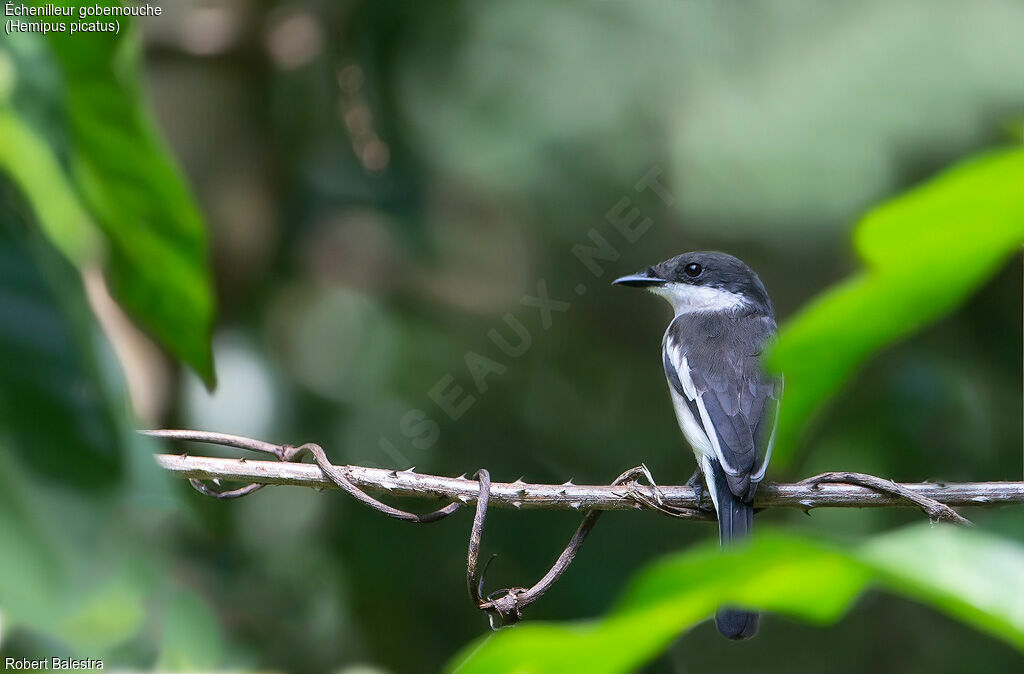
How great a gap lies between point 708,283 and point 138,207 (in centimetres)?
257

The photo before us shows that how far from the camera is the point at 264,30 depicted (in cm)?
430

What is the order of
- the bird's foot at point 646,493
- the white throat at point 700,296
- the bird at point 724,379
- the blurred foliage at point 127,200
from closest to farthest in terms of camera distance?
the blurred foliage at point 127,200 < the bird's foot at point 646,493 < the bird at point 724,379 < the white throat at point 700,296

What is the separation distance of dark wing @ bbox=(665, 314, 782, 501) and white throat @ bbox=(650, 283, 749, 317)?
0.19 m

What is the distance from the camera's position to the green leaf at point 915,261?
55 centimetres

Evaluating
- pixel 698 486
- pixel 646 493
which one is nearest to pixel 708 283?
pixel 698 486

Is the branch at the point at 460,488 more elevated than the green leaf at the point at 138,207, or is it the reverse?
the green leaf at the point at 138,207

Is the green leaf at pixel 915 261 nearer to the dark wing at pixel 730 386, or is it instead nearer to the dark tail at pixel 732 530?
the dark tail at pixel 732 530

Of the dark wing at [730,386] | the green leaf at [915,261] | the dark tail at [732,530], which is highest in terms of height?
the green leaf at [915,261]

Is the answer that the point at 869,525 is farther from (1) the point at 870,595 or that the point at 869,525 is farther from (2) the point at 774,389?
(2) the point at 774,389

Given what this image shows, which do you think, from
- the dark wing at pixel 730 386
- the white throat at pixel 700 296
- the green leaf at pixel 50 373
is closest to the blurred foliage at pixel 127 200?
the green leaf at pixel 50 373

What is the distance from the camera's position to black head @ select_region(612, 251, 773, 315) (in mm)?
3691

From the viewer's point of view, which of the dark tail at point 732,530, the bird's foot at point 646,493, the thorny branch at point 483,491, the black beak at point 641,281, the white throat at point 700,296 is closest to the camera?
the thorny branch at point 483,491

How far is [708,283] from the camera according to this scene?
375cm

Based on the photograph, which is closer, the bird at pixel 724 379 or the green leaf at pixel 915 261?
the green leaf at pixel 915 261
